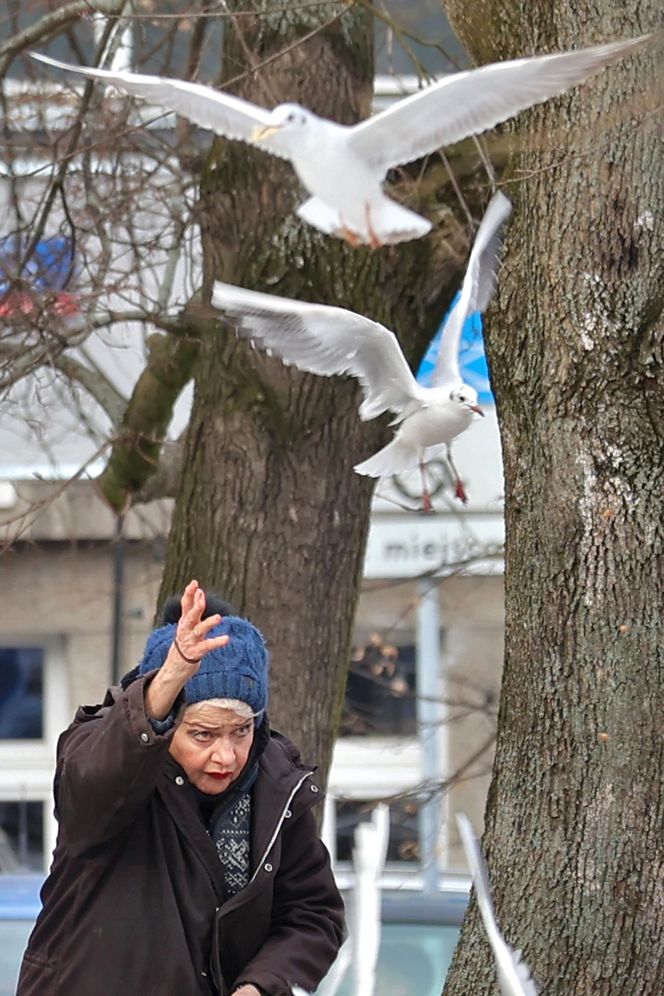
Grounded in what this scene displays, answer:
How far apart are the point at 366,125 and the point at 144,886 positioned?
150 cm

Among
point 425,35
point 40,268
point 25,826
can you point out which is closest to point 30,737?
point 25,826

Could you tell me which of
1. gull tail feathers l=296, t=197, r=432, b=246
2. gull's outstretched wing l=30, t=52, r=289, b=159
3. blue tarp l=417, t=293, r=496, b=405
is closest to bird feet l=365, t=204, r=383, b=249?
gull tail feathers l=296, t=197, r=432, b=246

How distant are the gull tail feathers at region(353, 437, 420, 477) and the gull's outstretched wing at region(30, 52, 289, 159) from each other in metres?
1.75

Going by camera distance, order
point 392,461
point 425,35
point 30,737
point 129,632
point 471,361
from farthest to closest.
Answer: point 30,737, point 129,632, point 425,35, point 471,361, point 392,461

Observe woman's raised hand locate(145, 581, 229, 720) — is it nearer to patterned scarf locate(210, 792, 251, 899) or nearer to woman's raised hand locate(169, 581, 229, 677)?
woman's raised hand locate(169, 581, 229, 677)

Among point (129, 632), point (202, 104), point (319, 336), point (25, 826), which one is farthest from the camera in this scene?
point (25, 826)

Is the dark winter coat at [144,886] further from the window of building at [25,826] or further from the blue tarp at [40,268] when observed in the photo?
the window of building at [25,826]

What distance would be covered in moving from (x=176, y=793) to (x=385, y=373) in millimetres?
2103

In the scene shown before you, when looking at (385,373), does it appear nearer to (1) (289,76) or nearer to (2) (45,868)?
(1) (289,76)

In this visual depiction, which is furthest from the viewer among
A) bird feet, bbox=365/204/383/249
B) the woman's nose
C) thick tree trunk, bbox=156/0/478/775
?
thick tree trunk, bbox=156/0/478/775

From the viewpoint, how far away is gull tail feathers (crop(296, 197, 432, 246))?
12.5 ft

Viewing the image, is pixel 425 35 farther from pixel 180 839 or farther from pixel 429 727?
pixel 180 839

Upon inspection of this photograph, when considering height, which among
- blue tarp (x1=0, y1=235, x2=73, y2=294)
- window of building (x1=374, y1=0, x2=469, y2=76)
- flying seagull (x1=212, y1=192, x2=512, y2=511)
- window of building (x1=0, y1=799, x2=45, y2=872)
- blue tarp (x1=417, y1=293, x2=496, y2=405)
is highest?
window of building (x1=374, y1=0, x2=469, y2=76)

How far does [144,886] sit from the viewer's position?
126 inches
